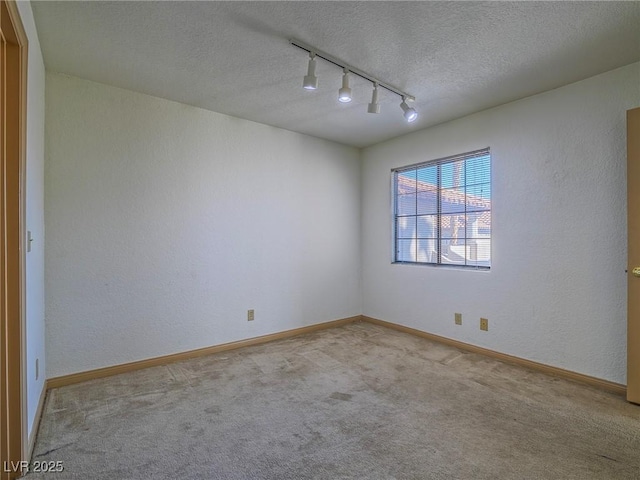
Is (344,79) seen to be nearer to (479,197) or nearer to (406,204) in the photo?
(479,197)

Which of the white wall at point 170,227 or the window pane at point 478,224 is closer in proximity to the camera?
the white wall at point 170,227

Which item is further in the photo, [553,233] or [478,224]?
[478,224]

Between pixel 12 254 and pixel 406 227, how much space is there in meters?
3.66

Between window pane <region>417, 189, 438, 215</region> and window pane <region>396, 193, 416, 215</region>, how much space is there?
8 centimetres

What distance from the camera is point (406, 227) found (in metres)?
4.06

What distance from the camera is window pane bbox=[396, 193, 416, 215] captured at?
3.97 meters

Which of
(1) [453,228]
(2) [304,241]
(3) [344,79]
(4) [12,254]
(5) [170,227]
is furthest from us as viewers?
(2) [304,241]

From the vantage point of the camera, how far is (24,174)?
65.1 inches

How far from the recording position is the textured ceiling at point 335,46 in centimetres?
179

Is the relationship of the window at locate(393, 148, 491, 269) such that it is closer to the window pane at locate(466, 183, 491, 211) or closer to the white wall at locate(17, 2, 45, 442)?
the window pane at locate(466, 183, 491, 211)

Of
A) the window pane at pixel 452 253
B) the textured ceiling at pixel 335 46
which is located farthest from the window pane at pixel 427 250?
the textured ceiling at pixel 335 46

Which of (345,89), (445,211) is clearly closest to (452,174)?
(445,211)

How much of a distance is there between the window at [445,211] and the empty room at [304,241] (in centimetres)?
3

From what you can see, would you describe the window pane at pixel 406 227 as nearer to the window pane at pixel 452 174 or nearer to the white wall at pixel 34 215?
the window pane at pixel 452 174
